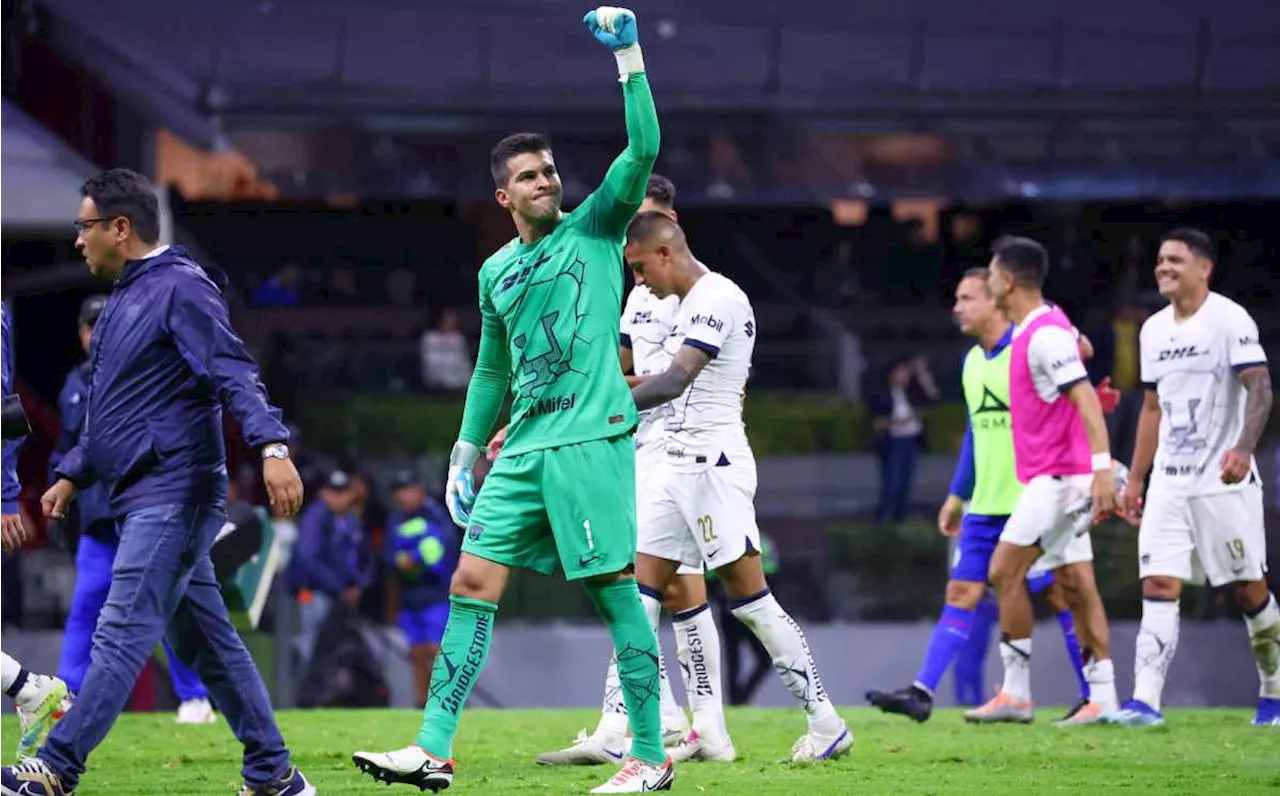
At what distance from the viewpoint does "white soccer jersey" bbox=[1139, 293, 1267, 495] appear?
10.9 m

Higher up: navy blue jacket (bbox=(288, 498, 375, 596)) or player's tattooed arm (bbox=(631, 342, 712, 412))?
player's tattooed arm (bbox=(631, 342, 712, 412))

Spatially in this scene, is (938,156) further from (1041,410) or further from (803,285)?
(1041,410)

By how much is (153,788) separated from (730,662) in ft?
34.2

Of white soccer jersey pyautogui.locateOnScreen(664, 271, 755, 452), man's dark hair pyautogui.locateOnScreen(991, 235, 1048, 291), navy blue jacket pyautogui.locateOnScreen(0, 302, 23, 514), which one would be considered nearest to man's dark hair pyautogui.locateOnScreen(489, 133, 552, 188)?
white soccer jersey pyautogui.locateOnScreen(664, 271, 755, 452)

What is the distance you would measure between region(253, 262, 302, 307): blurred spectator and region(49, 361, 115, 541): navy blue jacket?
41.6 ft

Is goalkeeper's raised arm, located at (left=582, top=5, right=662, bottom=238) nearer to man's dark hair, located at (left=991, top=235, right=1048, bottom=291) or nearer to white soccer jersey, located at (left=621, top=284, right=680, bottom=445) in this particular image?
white soccer jersey, located at (left=621, top=284, right=680, bottom=445)

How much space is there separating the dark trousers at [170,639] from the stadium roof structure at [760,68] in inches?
713

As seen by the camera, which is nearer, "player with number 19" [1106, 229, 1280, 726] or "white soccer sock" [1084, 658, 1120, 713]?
"player with number 19" [1106, 229, 1280, 726]

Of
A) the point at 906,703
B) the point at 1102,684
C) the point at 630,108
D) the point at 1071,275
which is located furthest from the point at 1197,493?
the point at 1071,275

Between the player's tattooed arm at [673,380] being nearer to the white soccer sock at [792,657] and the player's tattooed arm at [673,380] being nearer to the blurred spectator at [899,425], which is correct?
the white soccer sock at [792,657]

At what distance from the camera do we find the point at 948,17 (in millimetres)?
25484

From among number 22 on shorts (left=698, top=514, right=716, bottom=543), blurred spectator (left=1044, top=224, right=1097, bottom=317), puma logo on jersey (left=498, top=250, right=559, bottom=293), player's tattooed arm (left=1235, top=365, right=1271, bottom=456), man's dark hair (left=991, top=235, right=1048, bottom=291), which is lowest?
number 22 on shorts (left=698, top=514, right=716, bottom=543)

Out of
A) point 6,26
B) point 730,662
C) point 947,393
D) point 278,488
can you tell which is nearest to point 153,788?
point 278,488

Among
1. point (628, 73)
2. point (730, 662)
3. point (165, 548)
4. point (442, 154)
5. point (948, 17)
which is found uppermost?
point (948, 17)
